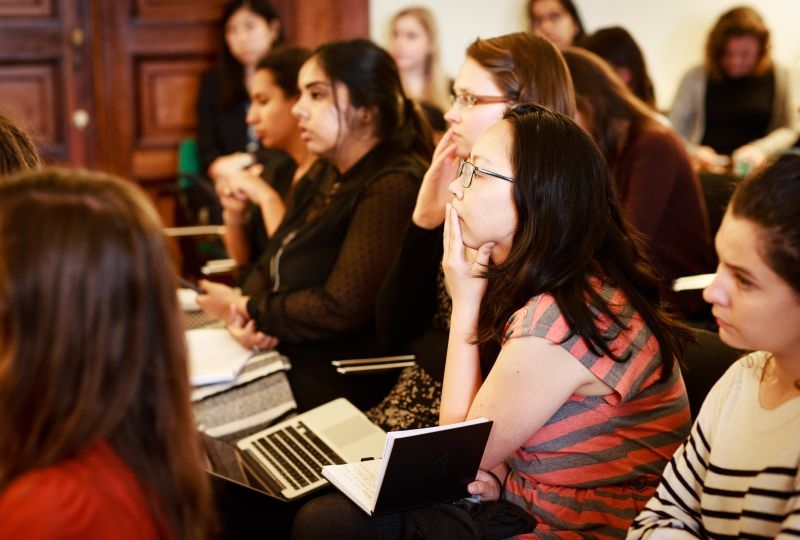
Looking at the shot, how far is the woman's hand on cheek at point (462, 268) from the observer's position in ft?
5.56

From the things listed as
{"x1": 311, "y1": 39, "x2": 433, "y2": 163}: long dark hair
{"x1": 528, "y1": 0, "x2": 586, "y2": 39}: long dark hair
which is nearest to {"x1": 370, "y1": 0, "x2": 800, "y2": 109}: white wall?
{"x1": 528, "y1": 0, "x2": 586, "y2": 39}: long dark hair

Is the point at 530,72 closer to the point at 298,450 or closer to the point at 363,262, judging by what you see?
the point at 363,262

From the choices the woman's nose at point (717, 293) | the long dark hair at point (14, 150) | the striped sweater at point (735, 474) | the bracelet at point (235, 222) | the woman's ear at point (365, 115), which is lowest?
the striped sweater at point (735, 474)

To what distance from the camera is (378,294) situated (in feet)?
7.68

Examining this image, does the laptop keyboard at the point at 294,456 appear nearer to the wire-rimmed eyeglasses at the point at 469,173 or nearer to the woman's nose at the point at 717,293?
the wire-rimmed eyeglasses at the point at 469,173

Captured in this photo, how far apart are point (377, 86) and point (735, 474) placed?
1570mm

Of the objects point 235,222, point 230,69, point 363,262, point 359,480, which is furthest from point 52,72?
point 359,480

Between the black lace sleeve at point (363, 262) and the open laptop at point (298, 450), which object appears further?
the black lace sleeve at point (363, 262)

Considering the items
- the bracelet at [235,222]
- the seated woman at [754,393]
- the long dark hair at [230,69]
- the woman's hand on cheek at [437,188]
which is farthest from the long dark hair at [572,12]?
the seated woman at [754,393]

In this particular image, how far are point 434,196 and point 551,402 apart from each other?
2.74ft

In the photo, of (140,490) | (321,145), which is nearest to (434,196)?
(321,145)

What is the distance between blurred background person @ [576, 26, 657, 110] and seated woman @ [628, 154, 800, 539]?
2.20 meters

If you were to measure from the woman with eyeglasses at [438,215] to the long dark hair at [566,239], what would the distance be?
46cm

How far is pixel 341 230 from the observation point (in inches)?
97.0
